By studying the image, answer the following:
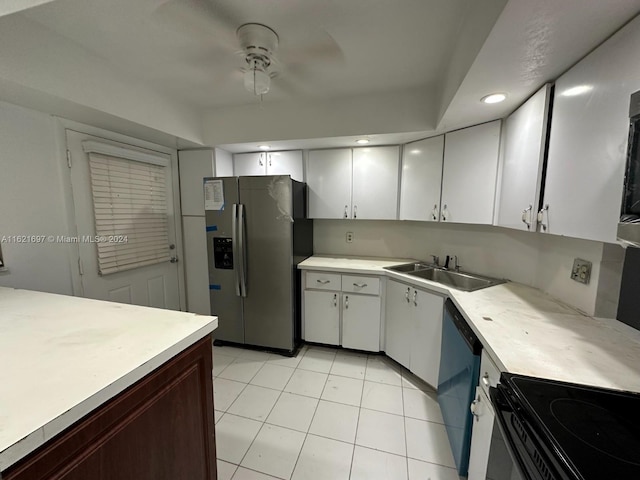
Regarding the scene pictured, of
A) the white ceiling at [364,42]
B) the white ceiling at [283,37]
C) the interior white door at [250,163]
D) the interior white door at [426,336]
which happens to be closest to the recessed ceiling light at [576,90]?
the white ceiling at [364,42]

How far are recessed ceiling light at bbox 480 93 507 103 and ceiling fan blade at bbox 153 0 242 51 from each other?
140 cm

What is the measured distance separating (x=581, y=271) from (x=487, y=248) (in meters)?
0.83

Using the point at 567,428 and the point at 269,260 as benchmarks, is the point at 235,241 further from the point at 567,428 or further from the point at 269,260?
the point at 567,428

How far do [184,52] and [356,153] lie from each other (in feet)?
5.18

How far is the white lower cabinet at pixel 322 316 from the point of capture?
243 cm

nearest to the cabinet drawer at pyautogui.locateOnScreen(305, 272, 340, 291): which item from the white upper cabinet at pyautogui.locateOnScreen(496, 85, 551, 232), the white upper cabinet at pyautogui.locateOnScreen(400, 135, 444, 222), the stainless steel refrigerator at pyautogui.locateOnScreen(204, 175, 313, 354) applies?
the stainless steel refrigerator at pyautogui.locateOnScreen(204, 175, 313, 354)

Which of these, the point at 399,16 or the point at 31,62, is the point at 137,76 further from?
the point at 399,16

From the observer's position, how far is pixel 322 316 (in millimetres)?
2463

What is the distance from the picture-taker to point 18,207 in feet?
5.20

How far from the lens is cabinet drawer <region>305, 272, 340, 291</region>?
2.39m

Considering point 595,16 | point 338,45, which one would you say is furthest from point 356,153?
point 595,16

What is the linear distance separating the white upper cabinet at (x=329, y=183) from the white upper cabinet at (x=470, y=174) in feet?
2.98

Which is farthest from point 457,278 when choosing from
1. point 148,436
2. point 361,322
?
point 148,436

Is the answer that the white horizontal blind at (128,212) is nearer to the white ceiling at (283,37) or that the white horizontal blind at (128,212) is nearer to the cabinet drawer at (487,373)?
the white ceiling at (283,37)
